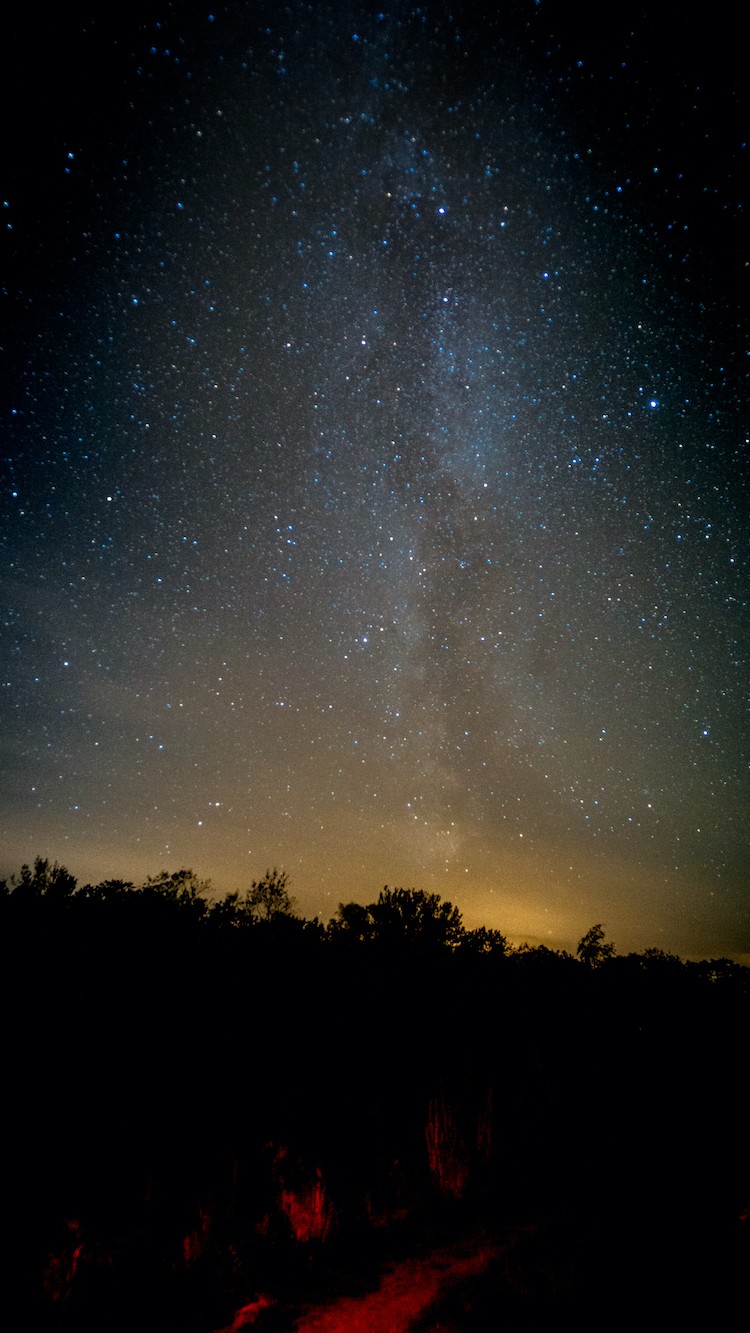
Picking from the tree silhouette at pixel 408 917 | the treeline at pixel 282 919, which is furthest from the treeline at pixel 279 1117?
the tree silhouette at pixel 408 917

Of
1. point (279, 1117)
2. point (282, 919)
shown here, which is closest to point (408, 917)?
point (282, 919)

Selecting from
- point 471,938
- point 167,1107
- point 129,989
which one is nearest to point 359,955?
point 129,989

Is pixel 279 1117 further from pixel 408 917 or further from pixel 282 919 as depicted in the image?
pixel 408 917

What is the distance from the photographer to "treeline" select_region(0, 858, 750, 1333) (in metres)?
3.51

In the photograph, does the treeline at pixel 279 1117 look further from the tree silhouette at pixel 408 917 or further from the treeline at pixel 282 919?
the tree silhouette at pixel 408 917

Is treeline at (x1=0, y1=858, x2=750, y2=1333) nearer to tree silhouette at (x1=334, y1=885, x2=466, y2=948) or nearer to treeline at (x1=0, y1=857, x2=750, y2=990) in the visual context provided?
treeline at (x1=0, y1=857, x2=750, y2=990)

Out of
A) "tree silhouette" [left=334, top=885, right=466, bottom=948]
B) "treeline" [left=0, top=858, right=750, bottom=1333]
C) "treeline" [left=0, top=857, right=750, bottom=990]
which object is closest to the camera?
"treeline" [left=0, top=858, right=750, bottom=1333]

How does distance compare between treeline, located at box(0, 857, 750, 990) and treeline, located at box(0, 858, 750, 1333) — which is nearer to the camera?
treeline, located at box(0, 858, 750, 1333)

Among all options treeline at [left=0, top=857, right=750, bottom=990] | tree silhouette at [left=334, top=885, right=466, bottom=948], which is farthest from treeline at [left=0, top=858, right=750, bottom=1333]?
tree silhouette at [left=334, top=885, right=466, bottom=948]

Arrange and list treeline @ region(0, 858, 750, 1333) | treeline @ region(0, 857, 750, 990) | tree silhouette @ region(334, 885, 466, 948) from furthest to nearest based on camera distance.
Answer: tree silhouette @ region(334, 885, 466, 948) < treeline @ region(0, 857, 750, 990) < treeline @ region(0, 858, 750, 1333)

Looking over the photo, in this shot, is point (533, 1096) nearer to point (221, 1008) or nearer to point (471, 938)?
point (221, 1008)

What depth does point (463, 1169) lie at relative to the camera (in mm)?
5012

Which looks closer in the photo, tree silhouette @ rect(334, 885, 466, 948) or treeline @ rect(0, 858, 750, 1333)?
treeline @ rect(0, 858, 750, 1333)

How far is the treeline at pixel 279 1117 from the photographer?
3506 millimetres
